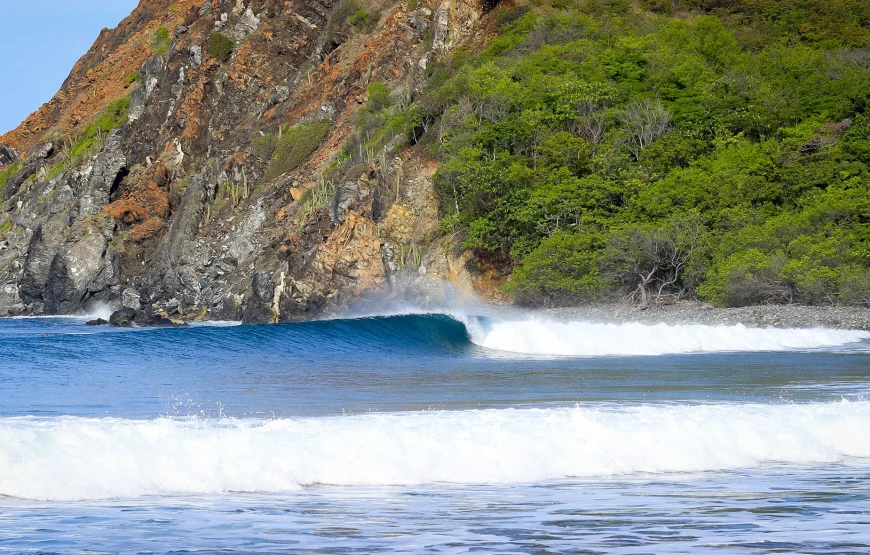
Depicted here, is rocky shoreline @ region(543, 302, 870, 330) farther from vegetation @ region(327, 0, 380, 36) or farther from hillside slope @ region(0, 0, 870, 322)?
vegetation @ region(327, 0, 380, 36)

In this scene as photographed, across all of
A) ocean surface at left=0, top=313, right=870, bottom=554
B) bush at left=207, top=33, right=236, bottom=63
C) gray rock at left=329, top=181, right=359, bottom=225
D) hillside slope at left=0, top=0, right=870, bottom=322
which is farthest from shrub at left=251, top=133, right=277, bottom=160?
ocean surface at left=0, top=313, right=870, bottom=554

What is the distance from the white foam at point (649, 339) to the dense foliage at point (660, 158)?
760cm

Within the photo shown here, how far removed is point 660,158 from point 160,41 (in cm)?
6324

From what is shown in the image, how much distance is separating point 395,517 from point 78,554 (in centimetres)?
239

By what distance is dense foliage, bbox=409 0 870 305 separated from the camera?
132 ft

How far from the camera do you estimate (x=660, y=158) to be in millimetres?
47750

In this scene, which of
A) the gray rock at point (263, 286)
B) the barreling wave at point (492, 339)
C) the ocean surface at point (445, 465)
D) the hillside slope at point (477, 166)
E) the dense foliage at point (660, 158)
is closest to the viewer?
the ocean surface at point (445, 465)

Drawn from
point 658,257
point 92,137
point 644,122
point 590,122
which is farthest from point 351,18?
point 658,257

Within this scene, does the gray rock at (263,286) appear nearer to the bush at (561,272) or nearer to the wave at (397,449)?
the bush at (561,272)

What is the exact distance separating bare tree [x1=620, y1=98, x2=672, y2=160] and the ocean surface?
103 feet

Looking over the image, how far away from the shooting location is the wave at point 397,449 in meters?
8.79

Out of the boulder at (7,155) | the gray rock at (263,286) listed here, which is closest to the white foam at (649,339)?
the gray rock at (263,286)

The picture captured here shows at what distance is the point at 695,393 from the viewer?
616 inches

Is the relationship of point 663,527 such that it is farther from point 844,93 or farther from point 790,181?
point 844,93
